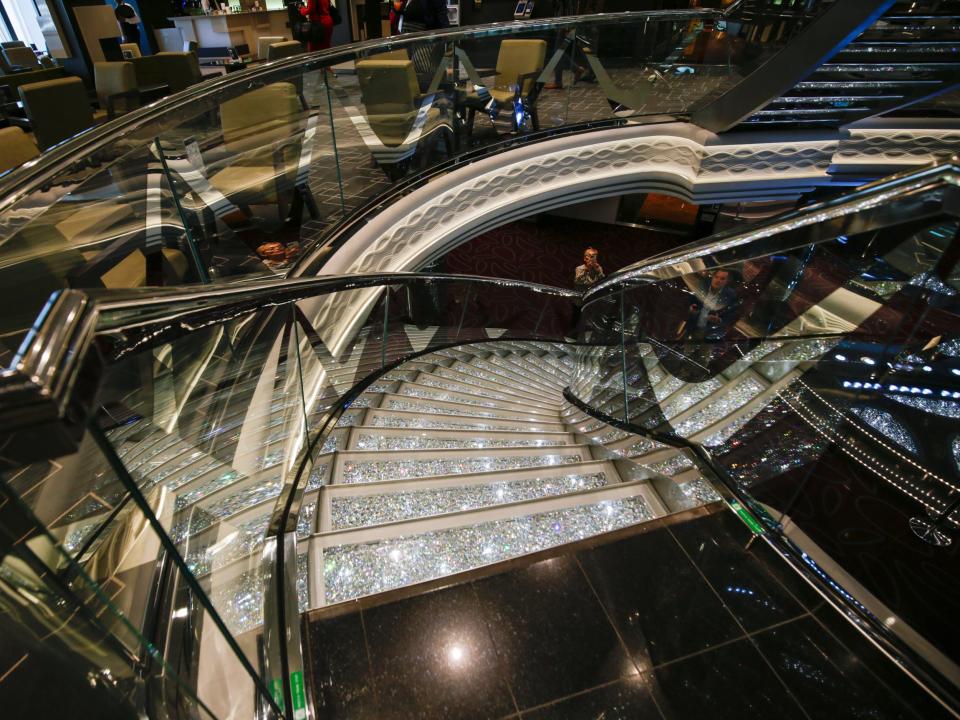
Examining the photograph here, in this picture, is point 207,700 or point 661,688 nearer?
point 207,700

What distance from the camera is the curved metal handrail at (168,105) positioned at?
1634 mm

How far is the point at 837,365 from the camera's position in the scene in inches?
68.1

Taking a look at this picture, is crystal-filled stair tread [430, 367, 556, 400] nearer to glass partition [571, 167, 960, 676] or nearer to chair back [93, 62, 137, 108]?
glass partition [571, 167, 960, 676]

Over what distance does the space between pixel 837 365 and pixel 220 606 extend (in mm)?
2095

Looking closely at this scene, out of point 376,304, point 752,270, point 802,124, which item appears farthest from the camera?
point 802,124

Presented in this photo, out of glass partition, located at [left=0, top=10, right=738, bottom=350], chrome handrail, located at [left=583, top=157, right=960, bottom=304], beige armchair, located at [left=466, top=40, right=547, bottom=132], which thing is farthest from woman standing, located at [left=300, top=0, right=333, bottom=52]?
chrome handrail, located at [left=583, top=157, right=960, bottom=304]

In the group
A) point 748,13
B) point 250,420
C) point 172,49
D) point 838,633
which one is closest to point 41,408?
point 250,420

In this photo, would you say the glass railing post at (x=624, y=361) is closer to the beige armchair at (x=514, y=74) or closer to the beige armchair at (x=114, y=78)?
the beige armchair at (x=514, y=74)

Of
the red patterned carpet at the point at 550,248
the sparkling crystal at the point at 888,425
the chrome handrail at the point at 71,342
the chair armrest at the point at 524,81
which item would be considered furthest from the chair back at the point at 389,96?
the red patterned carpet at the point at 550,248

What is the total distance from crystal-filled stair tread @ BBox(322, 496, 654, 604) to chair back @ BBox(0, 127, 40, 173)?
4.10 meters

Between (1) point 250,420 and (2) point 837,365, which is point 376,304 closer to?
(1) point 250,420

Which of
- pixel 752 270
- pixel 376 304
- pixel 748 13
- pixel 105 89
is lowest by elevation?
pixel 376 304

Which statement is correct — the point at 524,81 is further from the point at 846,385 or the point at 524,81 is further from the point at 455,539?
the point at 455,539

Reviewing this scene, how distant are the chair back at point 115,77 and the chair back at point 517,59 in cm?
463
